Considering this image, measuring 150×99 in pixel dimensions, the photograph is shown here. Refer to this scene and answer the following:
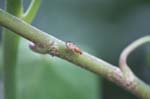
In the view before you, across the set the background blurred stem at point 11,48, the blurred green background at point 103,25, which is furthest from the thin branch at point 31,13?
the blurred green background at point 103,25

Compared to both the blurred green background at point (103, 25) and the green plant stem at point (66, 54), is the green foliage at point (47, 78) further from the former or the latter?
the blurred green background at point (103, 25)

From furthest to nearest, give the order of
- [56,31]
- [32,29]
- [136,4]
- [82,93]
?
[136,4] < [56,31] < [82,93] < [32,29]

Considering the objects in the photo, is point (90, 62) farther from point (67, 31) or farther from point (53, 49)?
point (67, 31)

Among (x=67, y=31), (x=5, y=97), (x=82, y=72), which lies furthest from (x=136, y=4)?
(x=5, y=97)

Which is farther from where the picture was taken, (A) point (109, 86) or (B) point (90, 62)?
(A) point (109, 86)

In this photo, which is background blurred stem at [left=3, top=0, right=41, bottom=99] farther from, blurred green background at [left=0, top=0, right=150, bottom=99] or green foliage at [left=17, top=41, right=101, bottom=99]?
blurred green background at [left=0, top=0, right=150, bottom=99]

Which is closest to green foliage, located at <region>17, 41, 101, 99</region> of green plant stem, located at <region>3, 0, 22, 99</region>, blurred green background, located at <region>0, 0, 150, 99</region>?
green plant stem, located at <region>3, 0, 22, 99</region>

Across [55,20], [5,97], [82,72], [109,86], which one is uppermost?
[55,20]

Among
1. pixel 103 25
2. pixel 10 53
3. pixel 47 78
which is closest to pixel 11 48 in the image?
pixel 10 53
